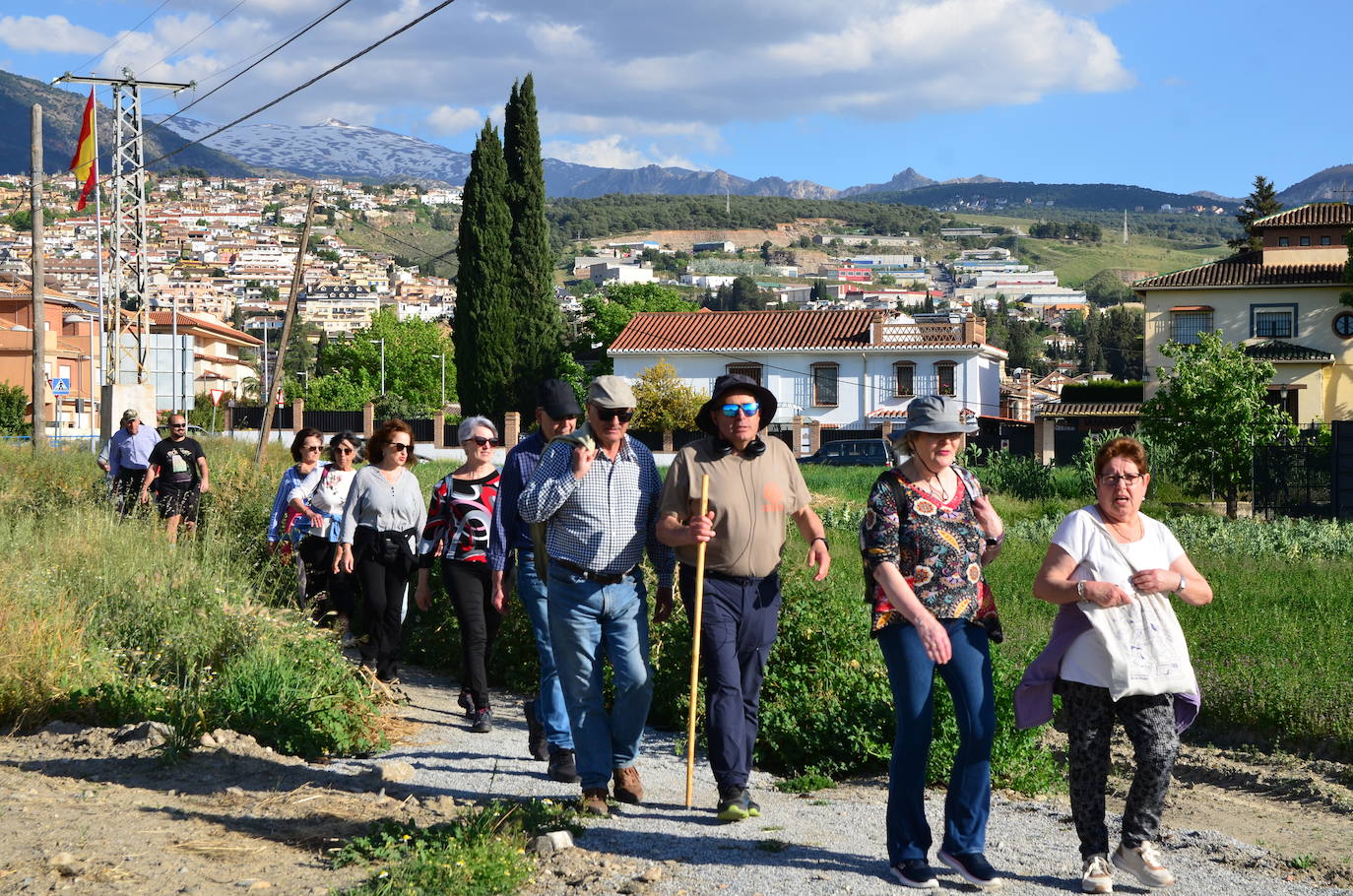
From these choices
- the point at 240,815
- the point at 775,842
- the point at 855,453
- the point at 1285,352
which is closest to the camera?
the point at 775,842

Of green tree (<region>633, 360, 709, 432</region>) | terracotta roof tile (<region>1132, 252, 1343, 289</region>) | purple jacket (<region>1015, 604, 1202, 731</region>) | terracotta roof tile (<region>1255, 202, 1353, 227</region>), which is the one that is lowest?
purple jacket (<region>1015, 604, 1202, 731</region>)

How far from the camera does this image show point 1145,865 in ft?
17.2

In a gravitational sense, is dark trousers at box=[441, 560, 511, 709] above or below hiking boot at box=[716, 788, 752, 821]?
above

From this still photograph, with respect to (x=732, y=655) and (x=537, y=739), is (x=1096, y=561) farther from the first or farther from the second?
(x=537, y=739)

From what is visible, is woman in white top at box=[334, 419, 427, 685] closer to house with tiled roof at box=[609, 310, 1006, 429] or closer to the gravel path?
the gravel path

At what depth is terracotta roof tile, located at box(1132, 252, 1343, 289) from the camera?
5256 cm

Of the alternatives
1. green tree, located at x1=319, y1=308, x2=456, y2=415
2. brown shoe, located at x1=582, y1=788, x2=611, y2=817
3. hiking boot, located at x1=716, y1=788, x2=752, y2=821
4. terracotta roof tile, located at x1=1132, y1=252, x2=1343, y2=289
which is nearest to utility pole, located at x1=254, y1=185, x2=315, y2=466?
brown shoe, located at x1=582, y1=788, x2=611, y2=817

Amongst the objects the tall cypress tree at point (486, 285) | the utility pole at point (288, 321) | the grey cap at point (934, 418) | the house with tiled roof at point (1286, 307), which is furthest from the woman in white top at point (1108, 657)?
the tall cypress tree at point (486, 285)

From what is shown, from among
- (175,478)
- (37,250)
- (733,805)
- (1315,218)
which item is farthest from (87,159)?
(1315,218)

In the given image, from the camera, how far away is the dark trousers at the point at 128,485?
1472 cm

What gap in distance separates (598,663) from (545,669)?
0.87 metres

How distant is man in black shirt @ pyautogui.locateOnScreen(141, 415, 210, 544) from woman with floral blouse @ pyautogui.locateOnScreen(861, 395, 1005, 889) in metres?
10.6

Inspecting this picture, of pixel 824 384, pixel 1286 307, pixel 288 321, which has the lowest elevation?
pixel 288 321

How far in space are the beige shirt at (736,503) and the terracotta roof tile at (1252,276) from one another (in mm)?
49427
